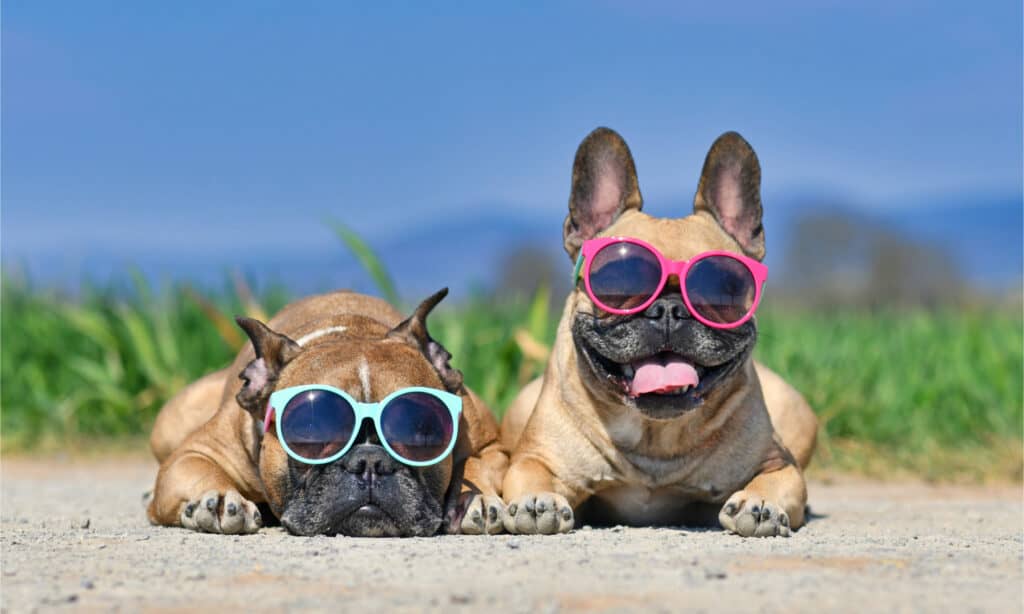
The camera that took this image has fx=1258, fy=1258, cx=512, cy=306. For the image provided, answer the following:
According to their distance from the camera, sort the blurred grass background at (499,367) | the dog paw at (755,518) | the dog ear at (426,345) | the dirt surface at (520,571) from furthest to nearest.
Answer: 1. the blurred grass background at (499,367)
2. the dog ear at (426,345)
3. the dog paw at (755,518)
4. the dirt surface at (520,571)

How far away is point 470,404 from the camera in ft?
19.5

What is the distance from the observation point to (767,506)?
5.05 m

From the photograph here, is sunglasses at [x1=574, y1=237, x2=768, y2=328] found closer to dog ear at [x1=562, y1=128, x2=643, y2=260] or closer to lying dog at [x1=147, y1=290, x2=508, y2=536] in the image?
dog ear at [x1=562, y1=128, x2=643, y2=260]

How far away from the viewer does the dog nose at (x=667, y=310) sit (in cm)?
514

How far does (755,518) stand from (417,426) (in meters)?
1.40

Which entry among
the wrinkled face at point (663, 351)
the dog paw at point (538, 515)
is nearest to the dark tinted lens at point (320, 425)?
the dog paw at point (538, 515)

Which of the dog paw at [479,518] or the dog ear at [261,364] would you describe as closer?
the dog paw at [479,518]

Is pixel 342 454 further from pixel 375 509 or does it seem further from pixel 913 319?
pixel 913 319

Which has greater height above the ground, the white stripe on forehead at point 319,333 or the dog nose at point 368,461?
the white stripe on forehead at point 319,333

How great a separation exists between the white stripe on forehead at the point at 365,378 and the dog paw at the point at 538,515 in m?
0.73

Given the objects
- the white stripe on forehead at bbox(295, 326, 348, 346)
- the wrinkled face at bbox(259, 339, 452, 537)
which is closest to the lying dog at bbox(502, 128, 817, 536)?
the wrinkled face at bbox(259, 339, 452, 537)

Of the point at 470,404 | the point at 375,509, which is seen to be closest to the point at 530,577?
the point at 375,509

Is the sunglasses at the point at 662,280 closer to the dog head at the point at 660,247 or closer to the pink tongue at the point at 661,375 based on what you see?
the dog head at the point at 660,247

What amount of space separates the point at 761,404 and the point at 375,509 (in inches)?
74.3
